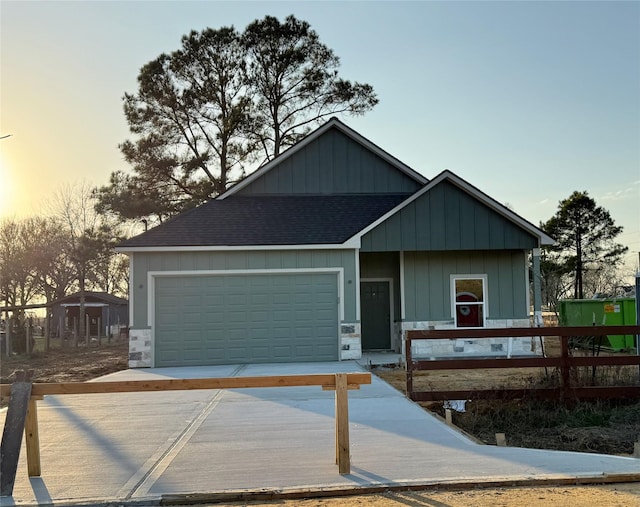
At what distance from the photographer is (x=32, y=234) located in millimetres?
33844

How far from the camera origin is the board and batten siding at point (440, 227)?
15.6m

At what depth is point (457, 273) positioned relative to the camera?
1673 cm

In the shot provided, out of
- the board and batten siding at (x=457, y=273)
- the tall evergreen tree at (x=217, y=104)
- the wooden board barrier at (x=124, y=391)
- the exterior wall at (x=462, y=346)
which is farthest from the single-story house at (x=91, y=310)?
the wooden board barrier at (x=124, y=391)

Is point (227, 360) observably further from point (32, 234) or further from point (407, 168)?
point (32, 234)

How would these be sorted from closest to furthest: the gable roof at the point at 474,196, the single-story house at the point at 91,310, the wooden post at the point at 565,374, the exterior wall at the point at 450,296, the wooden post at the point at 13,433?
1. the wooden post at the point at 13,433
2. the wooden post at the point at 565,374
3. the gable roof at the point at 474,196
4. the exterior wall at the point at 450,296
5. the single-story house at the point at 91,310

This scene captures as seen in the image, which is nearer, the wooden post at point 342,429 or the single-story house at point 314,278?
the wooden post at point 342,429

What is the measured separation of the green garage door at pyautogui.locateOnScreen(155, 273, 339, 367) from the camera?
15.2 m

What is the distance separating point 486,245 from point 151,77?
17.4 meters

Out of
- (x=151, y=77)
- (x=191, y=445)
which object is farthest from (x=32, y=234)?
(x=191, y=445)

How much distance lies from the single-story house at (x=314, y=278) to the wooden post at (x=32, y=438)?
9.62 m

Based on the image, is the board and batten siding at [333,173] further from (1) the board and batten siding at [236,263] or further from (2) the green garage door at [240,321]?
(2) the green garage door at [240,321]

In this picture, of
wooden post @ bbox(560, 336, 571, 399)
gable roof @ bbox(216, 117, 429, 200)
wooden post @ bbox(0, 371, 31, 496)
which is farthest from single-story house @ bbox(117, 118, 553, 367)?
wooden post @ bbox(0, 371, 31, 496)

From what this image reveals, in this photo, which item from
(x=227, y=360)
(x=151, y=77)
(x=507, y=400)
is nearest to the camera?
(x=507, y=400)

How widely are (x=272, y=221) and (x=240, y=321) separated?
123 inches
